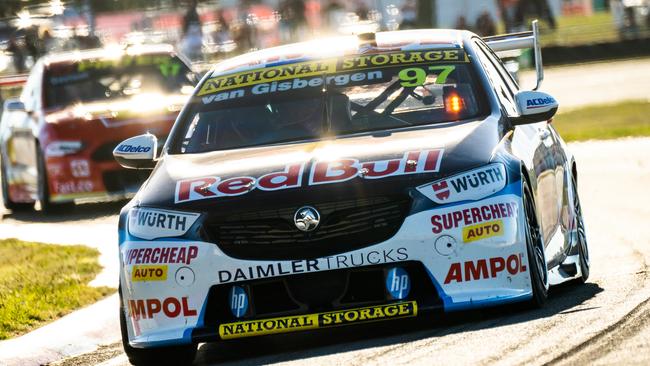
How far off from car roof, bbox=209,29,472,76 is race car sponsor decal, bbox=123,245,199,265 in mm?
1802

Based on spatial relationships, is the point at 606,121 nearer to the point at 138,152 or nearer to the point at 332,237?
the point at 138,152

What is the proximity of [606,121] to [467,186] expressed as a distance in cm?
1748

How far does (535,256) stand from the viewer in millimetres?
6770

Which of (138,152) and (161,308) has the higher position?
(138,152)

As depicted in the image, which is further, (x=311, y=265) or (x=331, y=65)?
(x=331, y=65)

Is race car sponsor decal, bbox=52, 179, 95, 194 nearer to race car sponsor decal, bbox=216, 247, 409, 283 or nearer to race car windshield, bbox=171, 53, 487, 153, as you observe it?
race car windshield, bbox=171, 53, 487, 153

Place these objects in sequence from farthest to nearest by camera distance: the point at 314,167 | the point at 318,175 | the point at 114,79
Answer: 1. the point at 114,79
2. the point at 314,167
3. the point at 318,175

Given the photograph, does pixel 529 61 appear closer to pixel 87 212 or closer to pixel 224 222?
pixel 87 212

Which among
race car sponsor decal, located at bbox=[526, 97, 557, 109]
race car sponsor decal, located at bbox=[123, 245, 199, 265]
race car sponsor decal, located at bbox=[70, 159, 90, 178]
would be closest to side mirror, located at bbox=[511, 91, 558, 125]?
race car sponsor decal, located at bbox=[526, 97, 557, 109]

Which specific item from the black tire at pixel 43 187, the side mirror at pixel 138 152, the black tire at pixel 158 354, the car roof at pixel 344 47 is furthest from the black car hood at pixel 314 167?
the black tire at pixel 43 187

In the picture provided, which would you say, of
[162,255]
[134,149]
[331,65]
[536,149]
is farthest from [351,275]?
[134,149]

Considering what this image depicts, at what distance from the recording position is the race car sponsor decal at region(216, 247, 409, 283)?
645 cm

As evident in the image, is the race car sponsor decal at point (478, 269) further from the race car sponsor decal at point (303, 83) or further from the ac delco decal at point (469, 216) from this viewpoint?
the race car sponsor decal at point (303, 83)

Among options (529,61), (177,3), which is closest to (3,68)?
(177,3)
